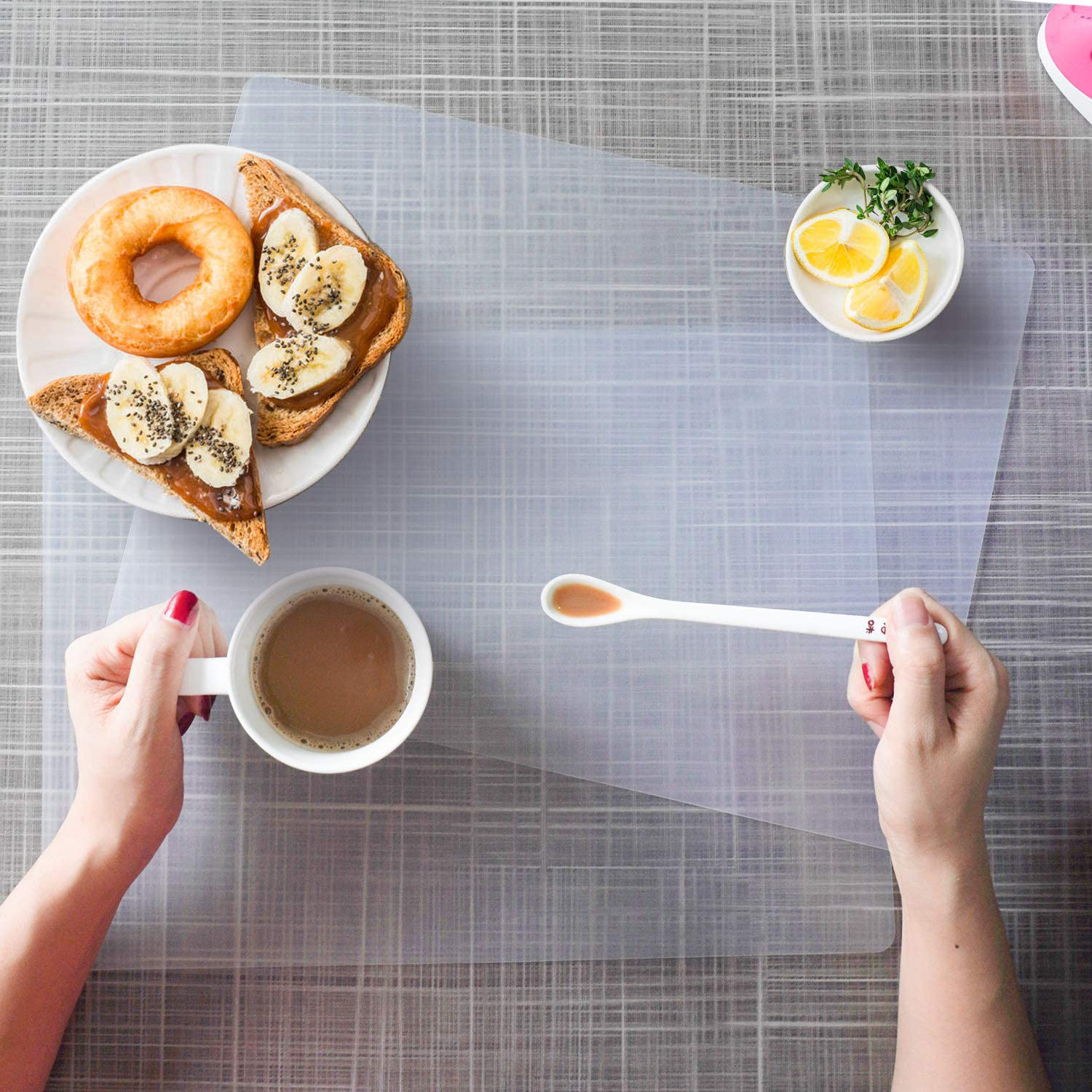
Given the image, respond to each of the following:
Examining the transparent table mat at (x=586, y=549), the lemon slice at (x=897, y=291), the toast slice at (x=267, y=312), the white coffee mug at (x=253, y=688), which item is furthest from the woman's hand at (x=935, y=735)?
the toast slice at (x=267, y=312)

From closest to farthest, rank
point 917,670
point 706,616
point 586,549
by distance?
point 917,670 < point 706,616 < point 586,549

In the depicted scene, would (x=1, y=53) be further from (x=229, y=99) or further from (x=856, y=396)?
(x=856, y=396)

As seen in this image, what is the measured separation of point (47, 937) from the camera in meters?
0.98

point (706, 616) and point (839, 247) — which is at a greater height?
point (839, 247)

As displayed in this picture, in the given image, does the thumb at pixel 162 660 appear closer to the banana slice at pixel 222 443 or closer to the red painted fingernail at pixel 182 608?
the red painted fingernail at pixel 182 608

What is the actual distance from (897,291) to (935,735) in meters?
0.47

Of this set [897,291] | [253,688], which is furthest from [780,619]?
[253,688]

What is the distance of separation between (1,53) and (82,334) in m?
0.43

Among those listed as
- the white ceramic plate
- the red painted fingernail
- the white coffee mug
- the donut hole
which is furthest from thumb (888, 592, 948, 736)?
the donut hole

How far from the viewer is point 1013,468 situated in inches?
44.3

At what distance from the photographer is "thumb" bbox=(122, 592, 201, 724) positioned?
3.02 ft

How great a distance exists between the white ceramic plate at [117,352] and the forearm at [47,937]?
1.22ft

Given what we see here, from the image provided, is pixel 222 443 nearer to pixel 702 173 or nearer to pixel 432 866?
pixel 432 866

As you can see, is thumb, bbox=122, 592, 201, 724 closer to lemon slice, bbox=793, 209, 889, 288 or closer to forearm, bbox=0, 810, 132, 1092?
forearm, bbox=0, 810, 132, 1092
